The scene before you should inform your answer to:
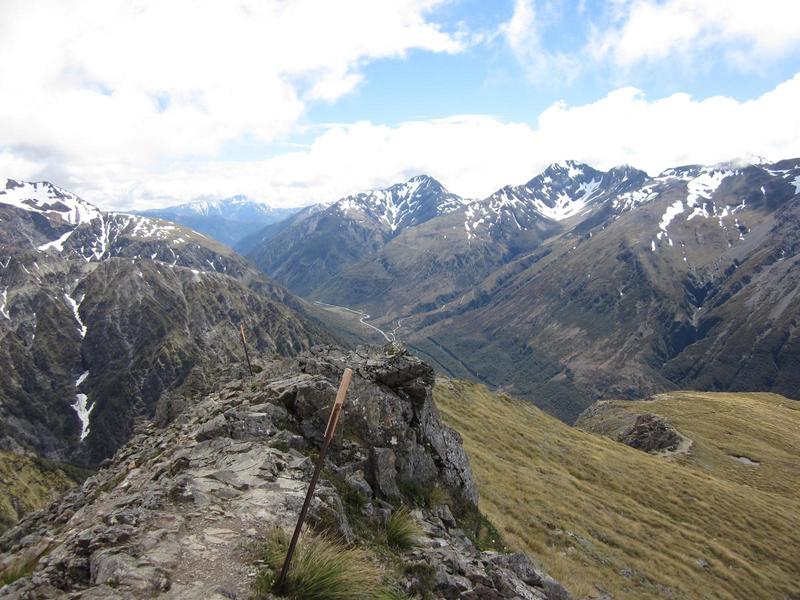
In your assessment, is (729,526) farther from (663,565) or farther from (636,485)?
(663,565)

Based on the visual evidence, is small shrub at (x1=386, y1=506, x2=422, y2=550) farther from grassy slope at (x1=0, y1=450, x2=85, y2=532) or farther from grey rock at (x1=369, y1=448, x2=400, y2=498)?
grassy slope at (x1=0, y1=450, x2=85, y2=532)

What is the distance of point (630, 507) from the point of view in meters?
41.4

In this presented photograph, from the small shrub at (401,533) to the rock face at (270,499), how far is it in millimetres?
317

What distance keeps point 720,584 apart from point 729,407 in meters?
85.7

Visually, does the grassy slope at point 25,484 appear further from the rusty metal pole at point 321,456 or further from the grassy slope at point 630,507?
the rusty metal pole at point 321,456

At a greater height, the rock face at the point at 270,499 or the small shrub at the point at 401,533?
the rock face at the point at 270,499

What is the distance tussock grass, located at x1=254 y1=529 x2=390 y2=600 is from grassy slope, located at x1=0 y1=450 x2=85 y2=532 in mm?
153511

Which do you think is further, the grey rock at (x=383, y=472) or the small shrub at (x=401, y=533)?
the grey rock at (x=383, y=472)

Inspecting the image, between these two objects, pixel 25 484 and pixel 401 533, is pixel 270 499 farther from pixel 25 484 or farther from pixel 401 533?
pixel 25 484

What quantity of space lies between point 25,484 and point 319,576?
7151 inches

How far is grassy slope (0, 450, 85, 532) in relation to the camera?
130 m

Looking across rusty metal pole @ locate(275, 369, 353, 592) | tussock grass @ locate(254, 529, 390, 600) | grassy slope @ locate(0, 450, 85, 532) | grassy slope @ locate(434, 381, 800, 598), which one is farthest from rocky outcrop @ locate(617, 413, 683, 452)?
grassy slope @ locate(0, 450, 85, 532)

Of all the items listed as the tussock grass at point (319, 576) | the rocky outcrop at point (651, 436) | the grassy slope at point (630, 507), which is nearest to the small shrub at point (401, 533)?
the tussock grass at point (319, 576)

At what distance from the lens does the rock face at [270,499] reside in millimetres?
9531
